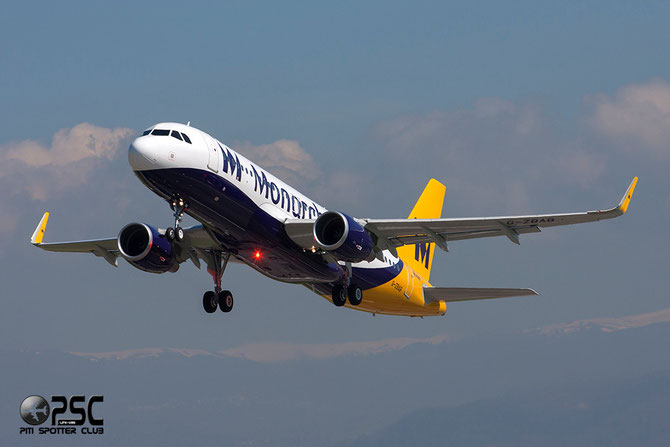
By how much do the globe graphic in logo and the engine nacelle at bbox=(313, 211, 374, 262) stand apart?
23533 millimetres

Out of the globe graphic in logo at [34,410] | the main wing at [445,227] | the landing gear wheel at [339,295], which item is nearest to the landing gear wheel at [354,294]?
the landing gear wheel at [339,295]

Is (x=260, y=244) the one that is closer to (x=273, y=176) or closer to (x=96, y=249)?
(x=273, y=176)

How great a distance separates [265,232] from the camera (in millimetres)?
32594

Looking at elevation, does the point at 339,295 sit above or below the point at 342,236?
below

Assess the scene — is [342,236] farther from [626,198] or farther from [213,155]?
[626,198]

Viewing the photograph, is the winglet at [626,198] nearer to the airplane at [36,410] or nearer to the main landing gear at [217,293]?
the main landing gear at [217,293]

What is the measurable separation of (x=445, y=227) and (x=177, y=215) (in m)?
9.92

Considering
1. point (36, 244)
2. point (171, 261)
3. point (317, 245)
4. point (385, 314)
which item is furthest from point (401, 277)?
point (36, 244)

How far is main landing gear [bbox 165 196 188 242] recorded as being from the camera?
30797mm

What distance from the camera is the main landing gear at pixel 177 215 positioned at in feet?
101

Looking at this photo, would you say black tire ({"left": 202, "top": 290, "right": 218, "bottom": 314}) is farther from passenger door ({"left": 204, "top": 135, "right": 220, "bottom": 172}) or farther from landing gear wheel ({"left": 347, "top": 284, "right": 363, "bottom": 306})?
passenger door ({"left": 204, "top": 135, "right": 220, "bottom": 172})

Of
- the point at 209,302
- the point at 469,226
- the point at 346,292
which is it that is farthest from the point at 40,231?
the point at 469,226

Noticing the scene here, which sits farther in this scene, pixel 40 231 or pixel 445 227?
pixel 40 231

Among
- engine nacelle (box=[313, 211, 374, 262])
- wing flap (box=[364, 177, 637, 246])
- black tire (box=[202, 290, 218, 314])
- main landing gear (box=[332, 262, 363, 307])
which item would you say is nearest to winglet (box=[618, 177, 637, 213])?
wing flap (box=[364, 177, 637, 246])
